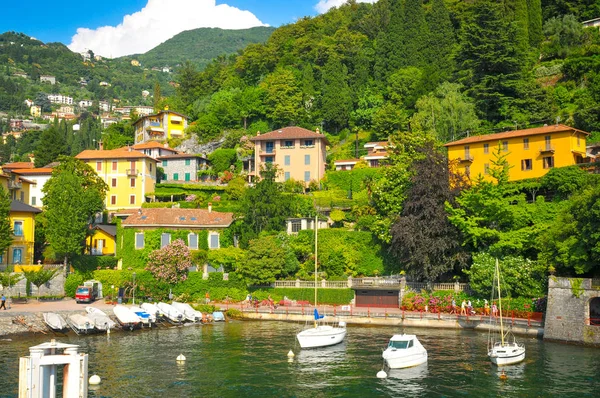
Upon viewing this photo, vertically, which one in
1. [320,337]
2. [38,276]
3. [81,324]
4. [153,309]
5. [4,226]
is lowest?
[320,337]

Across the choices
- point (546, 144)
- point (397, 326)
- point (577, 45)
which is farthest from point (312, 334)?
point (577, 45)

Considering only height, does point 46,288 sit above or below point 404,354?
above

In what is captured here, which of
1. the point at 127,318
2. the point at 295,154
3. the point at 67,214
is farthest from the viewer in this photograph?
the point at 295,154

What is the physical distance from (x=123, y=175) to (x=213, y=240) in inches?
970

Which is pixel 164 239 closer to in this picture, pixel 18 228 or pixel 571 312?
pixel 18 228

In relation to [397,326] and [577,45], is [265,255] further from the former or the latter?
[577,45]

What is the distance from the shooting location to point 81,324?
146ft

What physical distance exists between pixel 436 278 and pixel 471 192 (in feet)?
28.0

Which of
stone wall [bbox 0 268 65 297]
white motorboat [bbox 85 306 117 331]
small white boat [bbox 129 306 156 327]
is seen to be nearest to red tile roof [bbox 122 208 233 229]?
stone wall [bbox 0 268 65 297]

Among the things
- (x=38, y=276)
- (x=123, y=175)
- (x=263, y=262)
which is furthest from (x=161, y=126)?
(x=263, y=262)

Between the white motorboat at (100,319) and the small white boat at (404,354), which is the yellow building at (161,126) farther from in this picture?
the small white boat at (404,354)

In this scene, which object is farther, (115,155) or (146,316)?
(115,155)

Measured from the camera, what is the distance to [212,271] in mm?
60750

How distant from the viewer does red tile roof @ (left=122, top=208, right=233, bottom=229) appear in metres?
62.8
